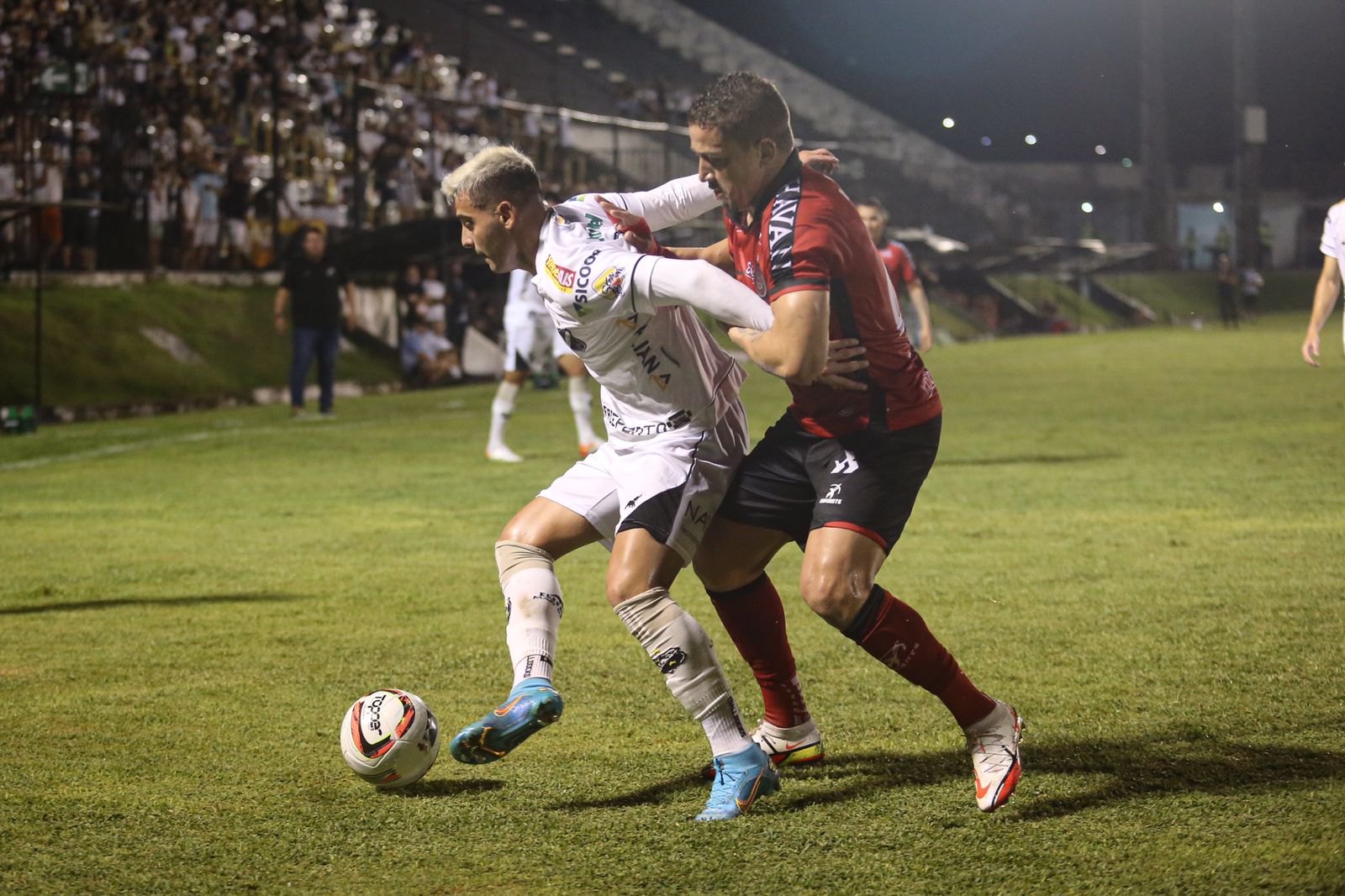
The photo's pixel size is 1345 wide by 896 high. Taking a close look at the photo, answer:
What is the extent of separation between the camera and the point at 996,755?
164 inches

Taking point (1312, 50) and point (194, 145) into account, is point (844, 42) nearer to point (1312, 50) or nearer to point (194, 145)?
point (1312, 50)

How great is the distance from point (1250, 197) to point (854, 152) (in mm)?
25558

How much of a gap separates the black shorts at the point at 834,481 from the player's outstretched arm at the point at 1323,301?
5.73 metres

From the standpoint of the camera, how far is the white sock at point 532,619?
425 centimetres

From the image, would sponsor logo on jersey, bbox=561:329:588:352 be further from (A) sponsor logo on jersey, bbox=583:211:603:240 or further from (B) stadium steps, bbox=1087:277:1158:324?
(B) stadium steps, bbox=1087:277:1158:324

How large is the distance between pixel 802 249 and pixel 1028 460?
370 inches

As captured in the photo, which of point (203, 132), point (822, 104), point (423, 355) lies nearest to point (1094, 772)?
point (203, 132)

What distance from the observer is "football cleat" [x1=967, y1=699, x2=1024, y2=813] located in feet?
13.4

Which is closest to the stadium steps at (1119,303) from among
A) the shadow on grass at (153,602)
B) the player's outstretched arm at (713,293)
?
the shadow on grass at (153,602)

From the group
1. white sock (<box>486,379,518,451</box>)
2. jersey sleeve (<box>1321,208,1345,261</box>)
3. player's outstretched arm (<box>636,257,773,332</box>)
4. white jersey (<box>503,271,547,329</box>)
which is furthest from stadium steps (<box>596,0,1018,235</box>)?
player's outstretched arm (<box>636,257,773,332</box>)

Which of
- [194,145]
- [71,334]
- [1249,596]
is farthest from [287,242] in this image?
[1249,596]

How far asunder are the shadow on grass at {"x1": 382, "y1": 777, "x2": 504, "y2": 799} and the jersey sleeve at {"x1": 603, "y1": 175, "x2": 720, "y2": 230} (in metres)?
1.75

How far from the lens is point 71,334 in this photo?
Answer: 58.4 ft

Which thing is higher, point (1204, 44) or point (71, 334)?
point (1204, 44)
